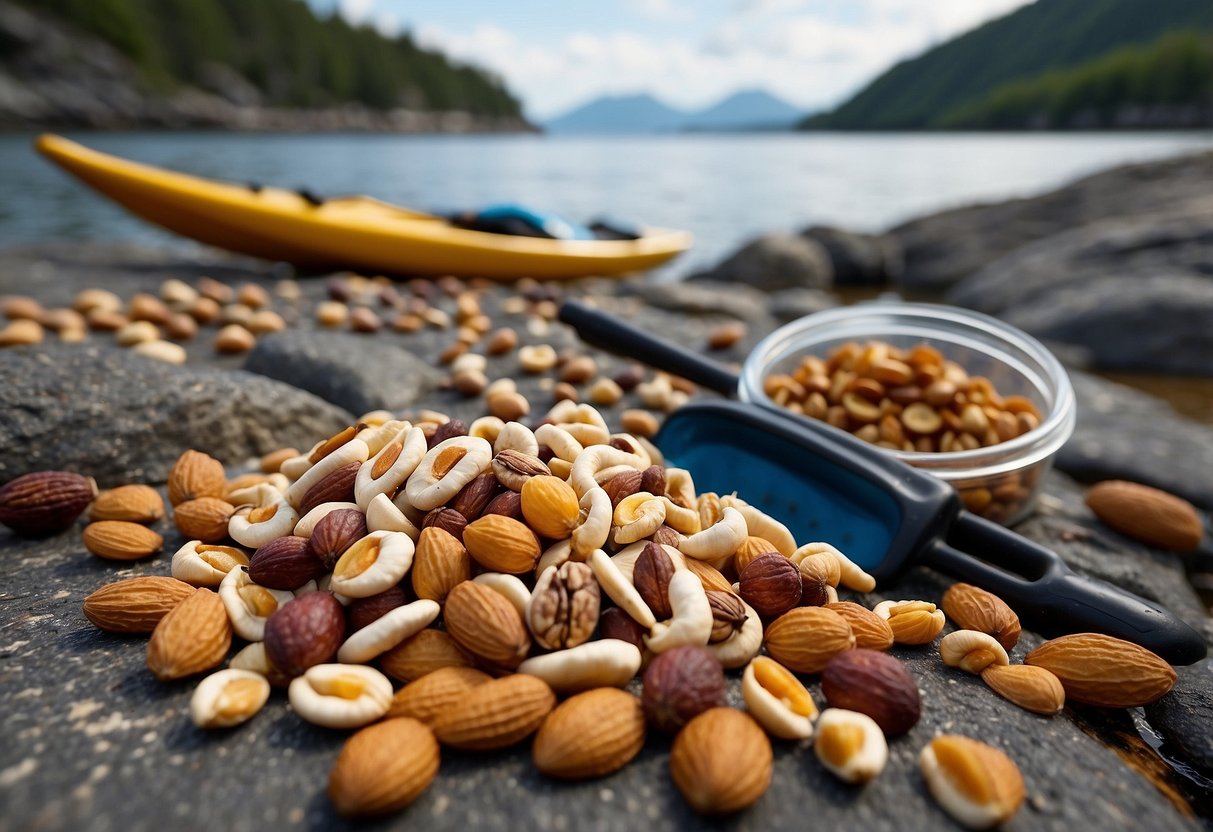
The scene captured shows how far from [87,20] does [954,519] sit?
4554cm

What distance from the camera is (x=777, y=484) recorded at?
1490 millimetres

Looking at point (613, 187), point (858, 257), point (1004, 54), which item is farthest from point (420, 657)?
point (1004, 54)

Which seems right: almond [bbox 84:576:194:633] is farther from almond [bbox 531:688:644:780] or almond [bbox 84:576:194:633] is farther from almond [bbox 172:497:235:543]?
almond [bbox 531:688:644:780]

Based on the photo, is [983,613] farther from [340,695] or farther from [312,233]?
[312,233]

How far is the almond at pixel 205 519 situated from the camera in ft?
4.16

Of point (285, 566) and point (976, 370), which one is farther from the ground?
point (976, 370)

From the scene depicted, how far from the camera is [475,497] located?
114 cm

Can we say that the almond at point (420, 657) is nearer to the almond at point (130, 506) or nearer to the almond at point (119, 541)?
the almond at point (119, 541)

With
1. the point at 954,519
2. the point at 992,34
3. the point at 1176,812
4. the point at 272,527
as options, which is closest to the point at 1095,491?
the point at 954,519

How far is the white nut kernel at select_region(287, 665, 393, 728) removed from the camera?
86 cm

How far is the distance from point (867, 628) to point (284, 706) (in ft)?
2.75

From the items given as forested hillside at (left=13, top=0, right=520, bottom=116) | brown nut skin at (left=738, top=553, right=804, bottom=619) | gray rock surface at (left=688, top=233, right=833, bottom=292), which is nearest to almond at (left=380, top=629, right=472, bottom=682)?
brown nut skin at (left=738, top=553, right=804, bottom=619)

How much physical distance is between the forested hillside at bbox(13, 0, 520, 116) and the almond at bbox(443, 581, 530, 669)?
40.7 metres

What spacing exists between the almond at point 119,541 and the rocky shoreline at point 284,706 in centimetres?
3
